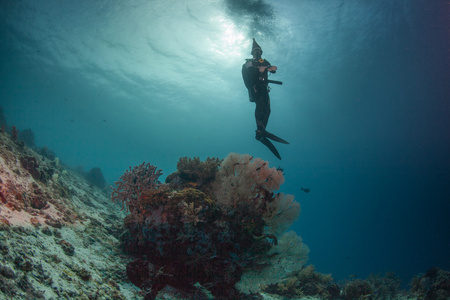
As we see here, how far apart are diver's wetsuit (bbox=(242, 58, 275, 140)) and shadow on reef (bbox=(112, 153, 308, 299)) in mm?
4065

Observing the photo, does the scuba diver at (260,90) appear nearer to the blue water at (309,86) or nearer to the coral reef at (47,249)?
the coral reef at (47,249)

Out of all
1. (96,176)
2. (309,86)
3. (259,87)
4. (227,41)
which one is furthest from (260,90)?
(309,86)

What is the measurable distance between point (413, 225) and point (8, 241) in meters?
83.1

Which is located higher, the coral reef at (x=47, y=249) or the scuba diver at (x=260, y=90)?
the scuba diver at (x=260, y=90)

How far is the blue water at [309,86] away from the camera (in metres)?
19.8

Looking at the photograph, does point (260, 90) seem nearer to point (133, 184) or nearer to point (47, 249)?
point (133, 184)

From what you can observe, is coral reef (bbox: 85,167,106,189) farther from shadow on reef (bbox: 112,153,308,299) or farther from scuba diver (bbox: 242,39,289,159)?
scuba diver (bbox: 242,39,289,159)

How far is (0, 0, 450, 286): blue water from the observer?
1981cm

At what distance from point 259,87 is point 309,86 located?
2912 cm

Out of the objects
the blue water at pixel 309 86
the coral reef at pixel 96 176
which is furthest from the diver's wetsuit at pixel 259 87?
the coral reef at pixel 96 176

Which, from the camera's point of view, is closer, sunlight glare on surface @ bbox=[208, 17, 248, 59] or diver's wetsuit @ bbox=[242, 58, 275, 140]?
diver's wetsuit @ bbox=[242, 58, 275, 140]

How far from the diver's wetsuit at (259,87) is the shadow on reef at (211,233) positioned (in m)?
4.06

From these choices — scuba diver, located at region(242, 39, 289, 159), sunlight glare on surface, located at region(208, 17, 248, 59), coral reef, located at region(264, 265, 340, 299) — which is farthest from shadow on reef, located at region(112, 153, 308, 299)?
sunlight glare on surface, located at region(208, 17, 248, 59)

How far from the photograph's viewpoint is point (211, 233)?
3.66 metres
